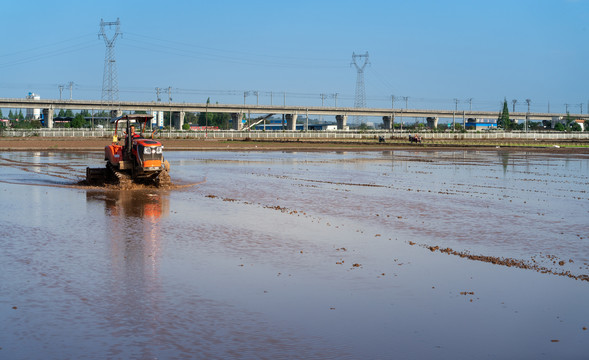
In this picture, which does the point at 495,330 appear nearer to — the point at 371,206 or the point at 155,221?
the point at 155,221

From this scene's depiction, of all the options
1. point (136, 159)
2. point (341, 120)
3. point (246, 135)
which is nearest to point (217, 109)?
point (341, 120)

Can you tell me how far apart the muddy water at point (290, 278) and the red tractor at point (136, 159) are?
2.63 m

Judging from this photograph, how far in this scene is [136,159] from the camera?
26.6 metres

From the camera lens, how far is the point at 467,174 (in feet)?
127

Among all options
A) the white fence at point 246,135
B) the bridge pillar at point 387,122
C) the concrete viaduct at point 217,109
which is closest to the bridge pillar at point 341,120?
the concrete viaduct at point 217,109

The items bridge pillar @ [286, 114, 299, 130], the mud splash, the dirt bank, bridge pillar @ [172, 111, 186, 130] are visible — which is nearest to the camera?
the mud splash

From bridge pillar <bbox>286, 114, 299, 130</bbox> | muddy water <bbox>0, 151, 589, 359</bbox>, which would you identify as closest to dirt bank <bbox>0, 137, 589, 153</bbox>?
muddy water <bbox>0, 151, 589, 359</bbox>

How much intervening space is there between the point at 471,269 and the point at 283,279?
3685 mm

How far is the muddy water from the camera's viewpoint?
27.0ft

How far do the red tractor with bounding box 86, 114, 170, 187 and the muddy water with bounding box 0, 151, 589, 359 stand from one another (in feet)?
8.64

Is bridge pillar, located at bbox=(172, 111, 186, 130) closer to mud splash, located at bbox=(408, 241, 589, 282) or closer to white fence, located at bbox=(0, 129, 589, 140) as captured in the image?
white fence, located at bbox=(0, 129, 589, 140)

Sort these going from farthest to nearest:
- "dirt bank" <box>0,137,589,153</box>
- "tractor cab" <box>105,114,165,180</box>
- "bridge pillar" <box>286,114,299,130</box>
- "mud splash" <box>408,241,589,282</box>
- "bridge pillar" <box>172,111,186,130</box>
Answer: "bridge pillar" <box>286,114,299,130</box>
"bridge pillar" <box>172,111,186,130</box>
"dirt bank" <box>0,137,589,153</box>
"tractor cab" <box>105,114,165,180</box>
"mud splash" <box>408,241,589,282</box>

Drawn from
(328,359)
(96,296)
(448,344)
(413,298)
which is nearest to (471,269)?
(413,298)

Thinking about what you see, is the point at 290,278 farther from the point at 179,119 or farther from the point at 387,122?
the point at 387,122
